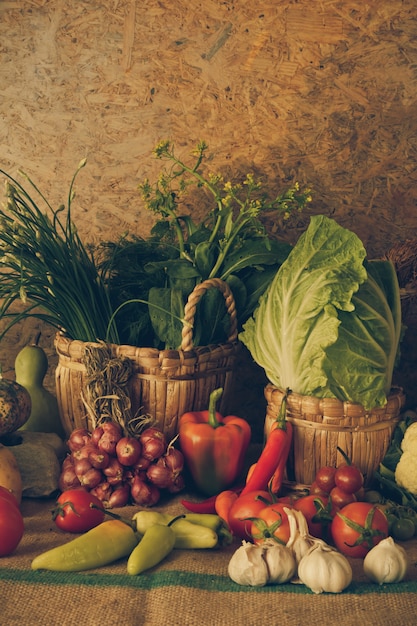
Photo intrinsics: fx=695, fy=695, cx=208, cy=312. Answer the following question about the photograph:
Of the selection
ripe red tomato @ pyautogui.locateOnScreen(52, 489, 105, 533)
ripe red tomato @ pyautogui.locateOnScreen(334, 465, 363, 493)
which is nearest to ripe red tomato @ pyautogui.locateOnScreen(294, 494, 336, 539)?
ripe red tomato @ pyautogui.locateOnScreen(334, 465, 363, 493)

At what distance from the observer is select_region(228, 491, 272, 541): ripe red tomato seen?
7.07ft

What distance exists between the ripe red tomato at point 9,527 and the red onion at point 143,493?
1.66ft

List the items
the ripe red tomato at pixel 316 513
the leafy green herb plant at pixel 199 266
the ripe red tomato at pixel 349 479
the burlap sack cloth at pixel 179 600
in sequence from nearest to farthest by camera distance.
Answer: the burlap sack cloth at pixel 179 600 < the ripe red tomato at pixel 316 513 < the ripe red tomato at pixel 349 479 < the leafy green herb plant at pixel 199 266

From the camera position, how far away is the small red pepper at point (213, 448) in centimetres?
255

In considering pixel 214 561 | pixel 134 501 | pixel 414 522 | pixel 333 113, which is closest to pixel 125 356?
pixel 134 501

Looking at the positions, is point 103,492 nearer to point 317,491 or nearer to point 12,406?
point 12,406

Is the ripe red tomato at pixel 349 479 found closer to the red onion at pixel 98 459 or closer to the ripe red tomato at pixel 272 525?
the ripe red tomato at pixel 272 525

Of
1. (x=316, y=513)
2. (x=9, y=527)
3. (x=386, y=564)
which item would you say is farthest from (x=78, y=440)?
(x=386, y=564)

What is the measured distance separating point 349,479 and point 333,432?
0.23m

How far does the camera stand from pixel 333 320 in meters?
2.32

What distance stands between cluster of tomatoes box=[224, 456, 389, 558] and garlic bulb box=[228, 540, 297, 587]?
88 millimetres

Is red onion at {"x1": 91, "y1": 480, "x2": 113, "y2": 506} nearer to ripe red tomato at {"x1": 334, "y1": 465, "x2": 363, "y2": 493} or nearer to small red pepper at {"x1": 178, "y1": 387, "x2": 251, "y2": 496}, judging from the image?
small red pepper at {"x1": 178, "y1": 387, "x2": 251, "y2": 496}

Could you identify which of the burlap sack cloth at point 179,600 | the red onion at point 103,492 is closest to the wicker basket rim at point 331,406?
the burlap sack cloth at point 179,600

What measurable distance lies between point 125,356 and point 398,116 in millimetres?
1653
